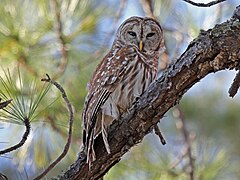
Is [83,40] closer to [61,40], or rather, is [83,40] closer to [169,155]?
[61,40]

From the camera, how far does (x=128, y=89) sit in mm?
2211

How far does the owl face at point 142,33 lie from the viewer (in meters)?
2.51

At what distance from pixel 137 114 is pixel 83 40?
113 centimetres

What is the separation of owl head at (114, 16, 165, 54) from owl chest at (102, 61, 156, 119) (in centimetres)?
24

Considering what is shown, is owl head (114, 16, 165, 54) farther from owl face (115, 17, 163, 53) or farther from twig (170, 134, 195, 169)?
twig (170, 134, 195, 169)

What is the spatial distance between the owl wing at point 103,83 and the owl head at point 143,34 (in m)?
0.13

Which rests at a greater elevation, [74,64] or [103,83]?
[74,64]

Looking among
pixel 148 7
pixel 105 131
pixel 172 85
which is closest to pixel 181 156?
pixel 148 7

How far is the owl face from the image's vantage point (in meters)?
2.51

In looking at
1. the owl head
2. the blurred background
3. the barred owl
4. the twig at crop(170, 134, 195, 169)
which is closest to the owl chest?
the barred owl

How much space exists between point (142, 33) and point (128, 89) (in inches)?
16.0

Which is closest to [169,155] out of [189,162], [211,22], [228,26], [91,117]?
[189,162]

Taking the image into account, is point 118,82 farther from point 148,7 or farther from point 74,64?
point 148,7

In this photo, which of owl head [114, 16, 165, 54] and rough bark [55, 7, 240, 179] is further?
owl head [114, 16, 165, 54]
